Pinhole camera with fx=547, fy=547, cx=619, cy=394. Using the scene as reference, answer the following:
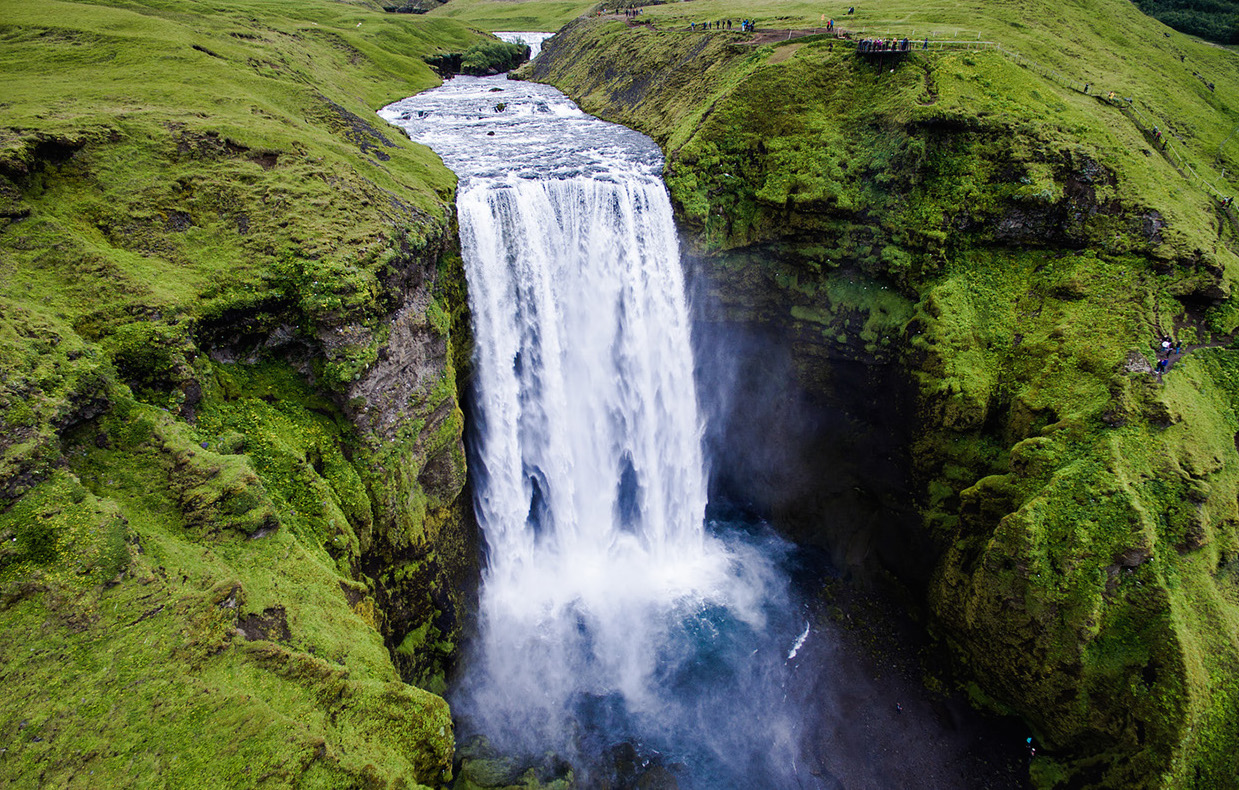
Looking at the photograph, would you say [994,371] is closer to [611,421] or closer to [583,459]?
[611,421]

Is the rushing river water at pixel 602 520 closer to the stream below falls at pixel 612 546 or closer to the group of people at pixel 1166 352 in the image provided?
the stream below falls at pixel 612 546

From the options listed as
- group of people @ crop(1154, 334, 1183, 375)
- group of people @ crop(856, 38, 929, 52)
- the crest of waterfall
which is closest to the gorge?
group of people @ crop(1154, 334, 1183, 375)

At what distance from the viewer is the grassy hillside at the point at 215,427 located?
712 centimetres

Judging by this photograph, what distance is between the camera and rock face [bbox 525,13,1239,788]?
13.5 metres

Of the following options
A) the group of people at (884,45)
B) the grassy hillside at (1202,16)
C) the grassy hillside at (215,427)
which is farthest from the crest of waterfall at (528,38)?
the grassy hillside at (1202,16)

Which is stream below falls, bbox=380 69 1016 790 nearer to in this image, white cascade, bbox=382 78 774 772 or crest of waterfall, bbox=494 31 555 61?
white cascade, bbox=382 78 774 772

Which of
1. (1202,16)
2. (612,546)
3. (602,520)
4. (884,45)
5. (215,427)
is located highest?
(1202,16)

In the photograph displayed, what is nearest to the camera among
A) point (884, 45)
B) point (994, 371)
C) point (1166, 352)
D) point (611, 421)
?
point (1166, 352)

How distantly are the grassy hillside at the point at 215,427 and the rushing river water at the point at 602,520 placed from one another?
1923 mm

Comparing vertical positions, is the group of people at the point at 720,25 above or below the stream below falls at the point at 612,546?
above

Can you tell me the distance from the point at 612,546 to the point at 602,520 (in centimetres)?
109

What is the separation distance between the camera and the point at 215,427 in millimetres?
10828

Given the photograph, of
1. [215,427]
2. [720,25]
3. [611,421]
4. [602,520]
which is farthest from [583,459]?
[720,25]

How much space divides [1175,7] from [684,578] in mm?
61739
